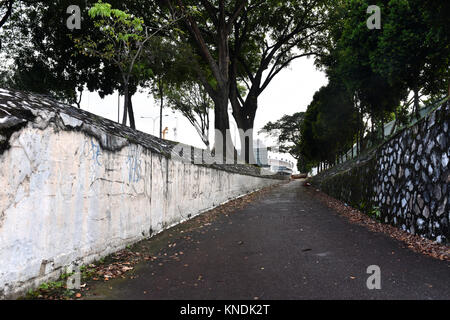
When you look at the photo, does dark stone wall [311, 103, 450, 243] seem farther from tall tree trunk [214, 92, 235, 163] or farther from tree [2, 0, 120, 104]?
tree [2, 0, 120, 104]

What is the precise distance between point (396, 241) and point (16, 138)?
19.1ft

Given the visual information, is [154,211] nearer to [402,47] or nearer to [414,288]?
[414,288]

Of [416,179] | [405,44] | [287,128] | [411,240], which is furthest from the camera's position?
[287,128]

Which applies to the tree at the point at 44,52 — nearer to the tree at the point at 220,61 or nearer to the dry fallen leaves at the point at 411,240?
the tree at the point at 220,61

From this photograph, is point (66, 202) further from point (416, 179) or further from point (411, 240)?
point (416, 179)

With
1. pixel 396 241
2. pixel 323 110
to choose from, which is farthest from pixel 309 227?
pixel 323 110

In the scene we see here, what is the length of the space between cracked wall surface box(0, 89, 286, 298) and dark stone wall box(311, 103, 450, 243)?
506 centimetres

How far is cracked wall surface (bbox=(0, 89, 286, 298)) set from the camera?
9.53 ft

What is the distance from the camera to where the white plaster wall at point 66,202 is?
9.52 feet

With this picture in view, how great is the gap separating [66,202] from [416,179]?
603 cm

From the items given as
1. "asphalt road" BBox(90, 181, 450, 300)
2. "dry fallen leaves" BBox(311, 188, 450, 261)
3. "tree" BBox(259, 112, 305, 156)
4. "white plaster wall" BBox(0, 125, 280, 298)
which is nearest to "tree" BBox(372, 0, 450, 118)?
"dry fallen leaves" BBox(311, 188, 450, 261)

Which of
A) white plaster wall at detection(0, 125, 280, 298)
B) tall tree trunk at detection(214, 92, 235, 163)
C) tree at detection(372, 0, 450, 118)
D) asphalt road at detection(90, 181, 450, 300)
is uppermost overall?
tree at detection(372, 0, 450, 118)

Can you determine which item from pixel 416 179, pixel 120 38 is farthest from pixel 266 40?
pixel 416 179

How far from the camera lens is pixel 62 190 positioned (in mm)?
3570
